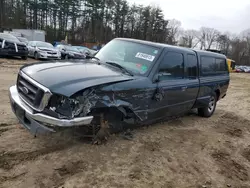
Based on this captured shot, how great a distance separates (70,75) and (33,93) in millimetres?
587

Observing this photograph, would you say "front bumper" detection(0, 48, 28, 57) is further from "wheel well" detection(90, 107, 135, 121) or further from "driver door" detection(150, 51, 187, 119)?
"wheel well" detection(90, 107, 135, 121)

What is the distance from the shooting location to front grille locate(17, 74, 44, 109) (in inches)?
131

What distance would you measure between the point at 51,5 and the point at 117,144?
61.7m

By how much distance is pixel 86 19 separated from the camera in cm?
6103

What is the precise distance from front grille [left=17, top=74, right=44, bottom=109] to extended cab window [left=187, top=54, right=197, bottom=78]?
3.55 meters

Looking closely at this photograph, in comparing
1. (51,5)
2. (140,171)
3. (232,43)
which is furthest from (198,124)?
(232,43)

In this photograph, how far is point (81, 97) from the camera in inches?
132

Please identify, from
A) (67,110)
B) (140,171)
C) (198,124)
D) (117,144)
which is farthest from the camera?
Answer: (198,124)

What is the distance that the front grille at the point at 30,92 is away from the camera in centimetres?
332

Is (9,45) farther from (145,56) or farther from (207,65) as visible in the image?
(145,56)

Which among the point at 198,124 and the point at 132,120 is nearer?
the point at 132,120

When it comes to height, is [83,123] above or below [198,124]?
above

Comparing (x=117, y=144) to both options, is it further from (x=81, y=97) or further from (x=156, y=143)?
(x=81, y=97)

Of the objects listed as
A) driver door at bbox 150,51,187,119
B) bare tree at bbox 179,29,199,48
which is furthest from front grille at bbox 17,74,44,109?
bare tree at bbox 179,29,199,48
